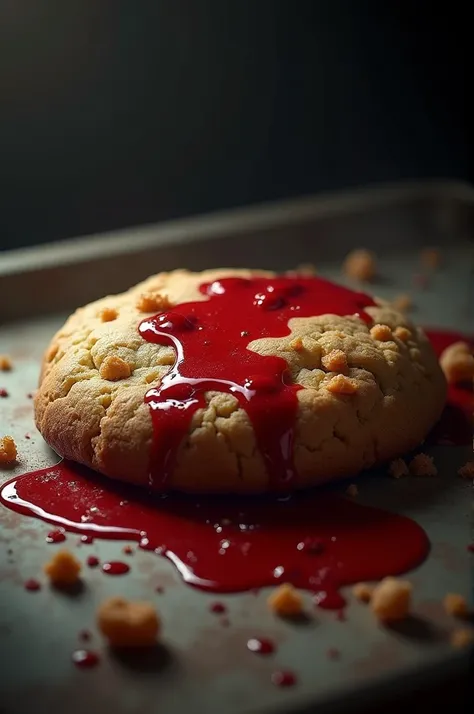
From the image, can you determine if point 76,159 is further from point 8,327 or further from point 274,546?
point 274,546

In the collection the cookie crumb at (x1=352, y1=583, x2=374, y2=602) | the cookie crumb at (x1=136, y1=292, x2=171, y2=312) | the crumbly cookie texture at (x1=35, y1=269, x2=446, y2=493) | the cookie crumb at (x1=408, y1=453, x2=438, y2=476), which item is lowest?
the cookie crumb at (x1=352, y1=583, x2=374, y2=602)

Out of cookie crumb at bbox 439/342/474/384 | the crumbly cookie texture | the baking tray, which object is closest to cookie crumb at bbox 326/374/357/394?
the crumbly cookie texture

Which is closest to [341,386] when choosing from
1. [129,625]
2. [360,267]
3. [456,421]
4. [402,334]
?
[402,334]

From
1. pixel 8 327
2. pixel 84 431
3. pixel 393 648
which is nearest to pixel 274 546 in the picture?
pixel 393 648

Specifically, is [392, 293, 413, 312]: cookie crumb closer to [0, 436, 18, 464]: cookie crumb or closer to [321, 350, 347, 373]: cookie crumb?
[321, 350, 347, 373]: cookie crumb

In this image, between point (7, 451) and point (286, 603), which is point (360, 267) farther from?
point (286, 603)

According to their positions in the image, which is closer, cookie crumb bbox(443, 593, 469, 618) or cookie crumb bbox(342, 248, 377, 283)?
cookie crumb bbox(443, 593, 469, 618)

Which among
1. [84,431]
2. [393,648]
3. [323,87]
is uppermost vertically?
[323,87]
